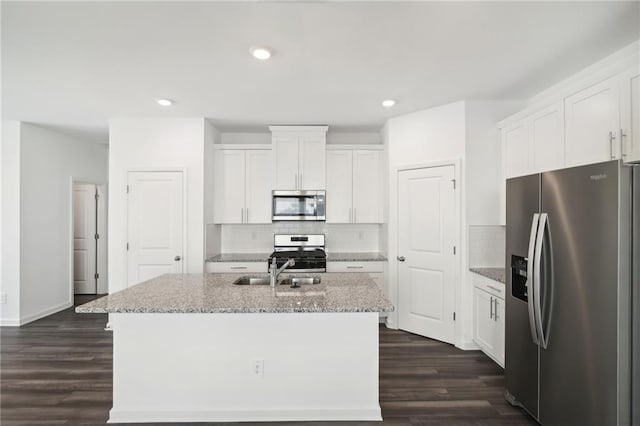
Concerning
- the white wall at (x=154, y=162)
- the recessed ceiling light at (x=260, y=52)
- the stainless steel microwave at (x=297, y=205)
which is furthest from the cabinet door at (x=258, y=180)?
the recessed ceiling light at (x=260, y=52)

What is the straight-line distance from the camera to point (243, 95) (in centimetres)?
337

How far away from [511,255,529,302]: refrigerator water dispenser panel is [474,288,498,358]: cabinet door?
775mm

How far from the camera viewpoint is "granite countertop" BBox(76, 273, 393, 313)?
2.10 m

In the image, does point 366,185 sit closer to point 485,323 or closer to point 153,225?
point 485,323

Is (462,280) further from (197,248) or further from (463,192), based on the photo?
(197,248)

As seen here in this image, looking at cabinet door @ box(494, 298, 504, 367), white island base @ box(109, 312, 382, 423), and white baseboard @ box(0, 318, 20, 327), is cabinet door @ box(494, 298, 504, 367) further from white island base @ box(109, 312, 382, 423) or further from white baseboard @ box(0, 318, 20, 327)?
white baseboard @ box(0, 318, 20, 327)

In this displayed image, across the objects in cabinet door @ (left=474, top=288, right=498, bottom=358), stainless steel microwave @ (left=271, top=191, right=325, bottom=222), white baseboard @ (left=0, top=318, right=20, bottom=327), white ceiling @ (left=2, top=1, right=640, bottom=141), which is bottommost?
white baseboard @ (left=0, top=318, right=20, bottom=327)

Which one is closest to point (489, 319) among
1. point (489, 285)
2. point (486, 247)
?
point (489, 285)

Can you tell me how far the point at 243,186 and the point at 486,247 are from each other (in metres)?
3.14

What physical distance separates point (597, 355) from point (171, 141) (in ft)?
14.6

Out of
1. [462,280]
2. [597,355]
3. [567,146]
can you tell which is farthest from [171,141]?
[597,355]

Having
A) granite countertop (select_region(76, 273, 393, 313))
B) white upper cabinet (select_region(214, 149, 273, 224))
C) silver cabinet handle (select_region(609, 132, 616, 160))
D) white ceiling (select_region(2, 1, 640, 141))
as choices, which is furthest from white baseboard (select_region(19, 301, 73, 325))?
silver cabinet handle (select_region(609, 132, 616, 160))

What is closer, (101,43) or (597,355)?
(597,355)

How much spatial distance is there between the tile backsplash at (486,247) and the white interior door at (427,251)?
19cm
